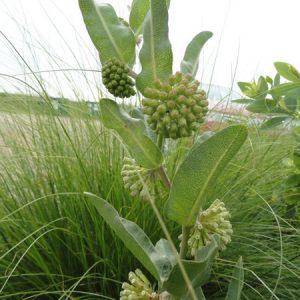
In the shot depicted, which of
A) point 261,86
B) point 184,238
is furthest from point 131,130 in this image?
point 261,86

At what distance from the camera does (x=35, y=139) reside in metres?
1.66

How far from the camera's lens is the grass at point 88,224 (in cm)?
119

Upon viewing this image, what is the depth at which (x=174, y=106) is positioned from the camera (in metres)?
0.45

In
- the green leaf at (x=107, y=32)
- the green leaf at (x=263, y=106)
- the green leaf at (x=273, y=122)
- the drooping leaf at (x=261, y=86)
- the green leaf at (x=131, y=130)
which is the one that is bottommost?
the green leaf at (x=273, y=122)

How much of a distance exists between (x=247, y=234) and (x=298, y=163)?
0.35m

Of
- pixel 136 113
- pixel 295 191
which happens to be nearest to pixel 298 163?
pixel 295 191

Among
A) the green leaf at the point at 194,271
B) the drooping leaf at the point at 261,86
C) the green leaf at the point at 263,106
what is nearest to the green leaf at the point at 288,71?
the green leaf at the point at 263,106

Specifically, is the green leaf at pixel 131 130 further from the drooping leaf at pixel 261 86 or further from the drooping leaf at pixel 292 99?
the drooping leaf at pixel 261 86

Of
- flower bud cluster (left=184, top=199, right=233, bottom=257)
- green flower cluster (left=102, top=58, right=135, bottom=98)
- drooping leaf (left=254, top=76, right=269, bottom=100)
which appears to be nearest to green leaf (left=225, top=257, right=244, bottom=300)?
flower bud cluster (left=184, top=199, right=233, bottom=257)

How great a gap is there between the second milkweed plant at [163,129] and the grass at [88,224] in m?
0.58

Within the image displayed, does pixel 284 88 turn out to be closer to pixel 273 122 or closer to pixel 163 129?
pixel 273 122

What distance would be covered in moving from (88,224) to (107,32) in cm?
89

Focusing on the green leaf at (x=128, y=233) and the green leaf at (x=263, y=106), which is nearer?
the green leaf at (x=128, y=233)

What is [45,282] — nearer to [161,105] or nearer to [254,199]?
[254,199]
